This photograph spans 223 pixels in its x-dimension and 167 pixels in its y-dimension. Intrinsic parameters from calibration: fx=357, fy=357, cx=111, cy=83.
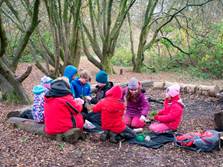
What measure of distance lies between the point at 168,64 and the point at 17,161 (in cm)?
1101

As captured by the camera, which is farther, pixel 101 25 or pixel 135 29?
pixel 135 29

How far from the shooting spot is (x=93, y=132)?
5410 millimetres

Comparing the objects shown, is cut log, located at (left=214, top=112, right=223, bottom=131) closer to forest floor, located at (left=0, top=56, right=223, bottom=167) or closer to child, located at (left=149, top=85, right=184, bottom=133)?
child, located at (left=149, top=85, right=184, bottom=133)

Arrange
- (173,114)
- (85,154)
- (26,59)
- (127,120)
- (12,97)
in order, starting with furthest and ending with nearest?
(26,59) < (12,97) < (127,120) < (173,114) < (85,154)

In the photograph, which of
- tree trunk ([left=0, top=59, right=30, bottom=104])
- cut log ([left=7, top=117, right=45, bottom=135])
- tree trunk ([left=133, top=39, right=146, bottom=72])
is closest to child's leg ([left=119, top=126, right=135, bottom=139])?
cut log ([left=7, top=117, right=45, bottom=135])

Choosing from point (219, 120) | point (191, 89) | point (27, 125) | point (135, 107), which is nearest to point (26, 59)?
point (191, 89)

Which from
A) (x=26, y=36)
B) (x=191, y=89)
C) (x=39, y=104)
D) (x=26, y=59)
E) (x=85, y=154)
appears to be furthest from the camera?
(x=26, y=59)

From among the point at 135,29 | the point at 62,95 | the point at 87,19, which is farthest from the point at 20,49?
the point at 135,29

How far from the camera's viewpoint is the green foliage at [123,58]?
16.0m

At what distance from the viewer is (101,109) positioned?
17.0 ft

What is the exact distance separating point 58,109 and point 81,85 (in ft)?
4.71

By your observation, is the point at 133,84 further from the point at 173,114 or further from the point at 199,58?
the point at 199,58

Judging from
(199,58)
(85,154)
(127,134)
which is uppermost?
(199,58)

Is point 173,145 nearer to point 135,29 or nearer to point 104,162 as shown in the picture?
point 104,162
